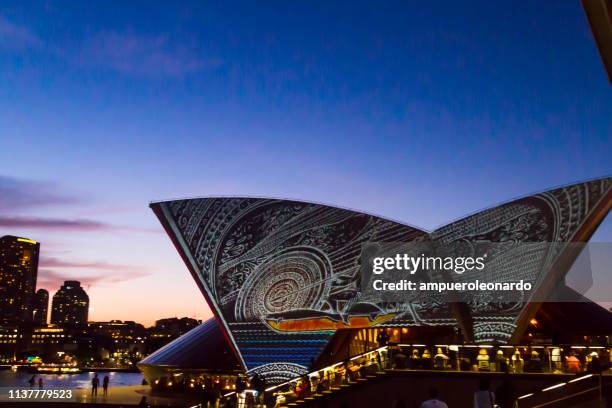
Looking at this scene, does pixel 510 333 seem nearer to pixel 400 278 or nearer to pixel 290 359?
pixel 400 278

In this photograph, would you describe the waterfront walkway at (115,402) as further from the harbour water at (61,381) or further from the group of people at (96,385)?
the harbour water at (61,381)

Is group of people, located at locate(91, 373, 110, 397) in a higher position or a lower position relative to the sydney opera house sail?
lower

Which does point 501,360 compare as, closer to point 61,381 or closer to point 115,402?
point 115,402

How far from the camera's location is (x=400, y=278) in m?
34.4

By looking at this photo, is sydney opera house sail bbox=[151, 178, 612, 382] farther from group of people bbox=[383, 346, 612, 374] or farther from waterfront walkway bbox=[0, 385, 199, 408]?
group of people bbox=[383, 346, 612, 374]

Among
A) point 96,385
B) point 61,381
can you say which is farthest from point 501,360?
point 61,381

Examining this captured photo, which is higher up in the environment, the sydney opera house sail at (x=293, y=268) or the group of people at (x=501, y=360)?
the sydney opera house sail at (x=293, y=268)

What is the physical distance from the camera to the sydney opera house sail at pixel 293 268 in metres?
33.5

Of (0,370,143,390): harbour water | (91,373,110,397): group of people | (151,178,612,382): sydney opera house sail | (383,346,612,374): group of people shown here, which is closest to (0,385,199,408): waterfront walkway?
(91,373,110,397): group of people

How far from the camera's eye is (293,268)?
35.4 m

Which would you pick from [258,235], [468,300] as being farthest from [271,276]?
[468,300]

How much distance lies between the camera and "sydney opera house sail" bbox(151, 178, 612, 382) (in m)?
33.5

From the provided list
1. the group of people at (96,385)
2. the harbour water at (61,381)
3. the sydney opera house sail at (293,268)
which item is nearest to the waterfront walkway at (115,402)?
the group of people at (96,385)

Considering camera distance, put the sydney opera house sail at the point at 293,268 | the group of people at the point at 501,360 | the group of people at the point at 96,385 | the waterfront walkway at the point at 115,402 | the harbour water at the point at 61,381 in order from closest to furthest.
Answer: the group of people at the point at 501,360, the waterfront walkway at the point at 115,402, the sydney opera house sail at the point at 293,268, the group of people at the point at 96,385, the harbour water at the point at 61,381
